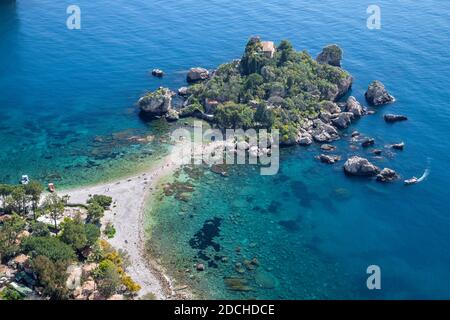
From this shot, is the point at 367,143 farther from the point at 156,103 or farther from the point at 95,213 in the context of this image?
the point at 95,213

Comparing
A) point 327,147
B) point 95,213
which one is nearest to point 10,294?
point 95,213

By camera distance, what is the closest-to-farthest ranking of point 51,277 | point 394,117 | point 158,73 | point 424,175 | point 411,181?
point 51,277
point 411,181
point 424,175
point 394,117
point 158,73

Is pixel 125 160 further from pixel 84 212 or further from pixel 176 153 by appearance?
pixel 84 212

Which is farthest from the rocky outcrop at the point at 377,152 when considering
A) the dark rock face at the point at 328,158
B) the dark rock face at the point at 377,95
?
the dark rock face at the point at 377,95

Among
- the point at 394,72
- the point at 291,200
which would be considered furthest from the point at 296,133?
the point at 394,72

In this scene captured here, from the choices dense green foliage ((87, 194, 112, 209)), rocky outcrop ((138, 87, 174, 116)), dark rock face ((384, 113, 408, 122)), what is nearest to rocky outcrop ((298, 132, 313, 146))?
dark rock face ((384, 113, 408, 122))
